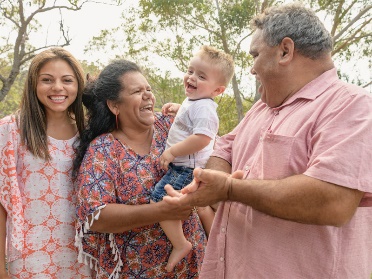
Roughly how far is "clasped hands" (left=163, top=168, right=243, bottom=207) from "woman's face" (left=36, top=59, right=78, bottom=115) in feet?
3.59

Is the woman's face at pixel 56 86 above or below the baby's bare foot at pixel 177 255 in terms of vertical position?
above

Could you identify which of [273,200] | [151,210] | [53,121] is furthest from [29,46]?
[273,200]

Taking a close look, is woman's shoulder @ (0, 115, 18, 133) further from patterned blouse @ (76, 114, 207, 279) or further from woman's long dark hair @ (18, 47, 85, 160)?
patterned blouse @ (76, 114, 207, 279)

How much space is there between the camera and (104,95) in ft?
8.47

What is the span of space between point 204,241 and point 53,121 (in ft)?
3.75

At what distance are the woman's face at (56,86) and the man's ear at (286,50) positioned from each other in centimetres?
130

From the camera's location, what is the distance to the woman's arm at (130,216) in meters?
2.25

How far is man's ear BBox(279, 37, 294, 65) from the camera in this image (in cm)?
174

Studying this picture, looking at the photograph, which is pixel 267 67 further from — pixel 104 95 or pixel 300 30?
pixel 104 95

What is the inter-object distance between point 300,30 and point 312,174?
0.59 metres

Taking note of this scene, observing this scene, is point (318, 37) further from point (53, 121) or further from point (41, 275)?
point (41, 275)

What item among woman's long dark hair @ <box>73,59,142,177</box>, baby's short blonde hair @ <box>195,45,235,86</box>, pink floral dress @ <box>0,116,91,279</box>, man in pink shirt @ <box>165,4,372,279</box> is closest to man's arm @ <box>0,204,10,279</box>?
pink floral dress @ <box>0,116,91,279</box>

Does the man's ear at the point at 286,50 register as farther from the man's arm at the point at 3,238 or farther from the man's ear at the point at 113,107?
the man's arm at the point at 3,238

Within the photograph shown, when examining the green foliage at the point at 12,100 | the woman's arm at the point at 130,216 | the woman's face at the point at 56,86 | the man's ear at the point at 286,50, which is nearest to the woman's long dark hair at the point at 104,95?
the woman's face at the point at 56,86
